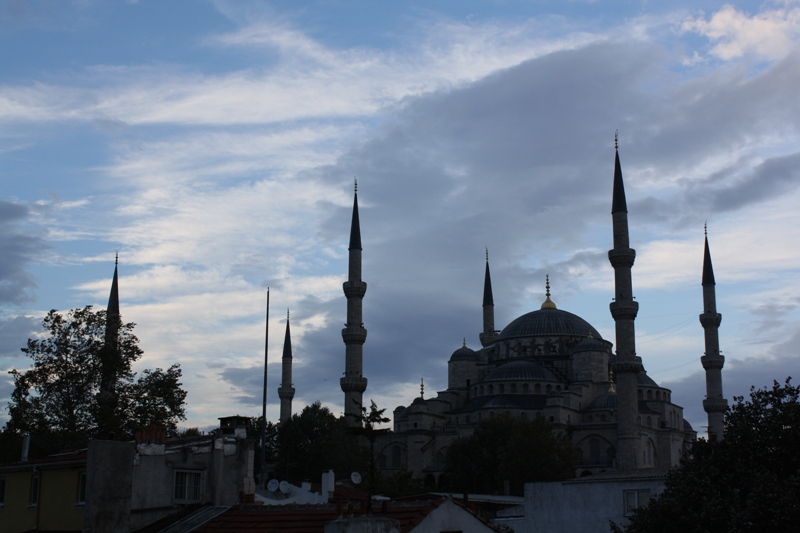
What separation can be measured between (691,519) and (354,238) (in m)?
44.1

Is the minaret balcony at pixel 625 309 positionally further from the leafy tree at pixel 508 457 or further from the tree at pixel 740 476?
the tree at pixel 740 476

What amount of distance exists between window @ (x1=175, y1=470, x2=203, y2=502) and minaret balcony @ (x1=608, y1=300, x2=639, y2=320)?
123ft

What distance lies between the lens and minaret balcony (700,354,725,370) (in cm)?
6097

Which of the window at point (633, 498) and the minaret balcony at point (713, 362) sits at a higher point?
the minaret balcony at point (713, 362)

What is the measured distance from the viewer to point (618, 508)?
74.7ft

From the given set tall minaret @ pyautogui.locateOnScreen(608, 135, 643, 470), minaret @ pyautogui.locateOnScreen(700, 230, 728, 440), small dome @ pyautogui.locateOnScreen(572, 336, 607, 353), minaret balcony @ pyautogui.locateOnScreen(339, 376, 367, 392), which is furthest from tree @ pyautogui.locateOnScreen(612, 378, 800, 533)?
small dome @ pyautogui.locateOnScreen(572, 336, 607, 353)

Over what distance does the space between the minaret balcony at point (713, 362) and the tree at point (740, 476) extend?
4361cm

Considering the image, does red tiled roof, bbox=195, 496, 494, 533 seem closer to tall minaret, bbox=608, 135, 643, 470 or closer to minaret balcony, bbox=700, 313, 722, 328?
tall minaret, bbox=608, 135, 643, 470

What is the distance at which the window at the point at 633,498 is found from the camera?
2248 centimetres

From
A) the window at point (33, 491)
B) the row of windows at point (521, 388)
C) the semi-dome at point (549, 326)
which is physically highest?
the semi-dome at point (549, 326)

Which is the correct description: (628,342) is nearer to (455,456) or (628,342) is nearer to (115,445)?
(455,456)

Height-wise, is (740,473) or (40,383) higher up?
(40,383)

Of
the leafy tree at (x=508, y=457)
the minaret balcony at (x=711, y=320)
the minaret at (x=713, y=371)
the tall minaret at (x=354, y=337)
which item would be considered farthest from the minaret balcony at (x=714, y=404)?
the tall minaret at (x=354, y=337)

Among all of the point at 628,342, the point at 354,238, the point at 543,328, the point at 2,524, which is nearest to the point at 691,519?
the point at 2,524
